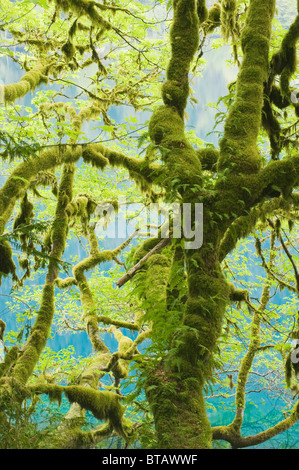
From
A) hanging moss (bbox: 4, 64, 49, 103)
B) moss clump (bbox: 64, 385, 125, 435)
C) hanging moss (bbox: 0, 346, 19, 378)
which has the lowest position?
moss clump (bbox: 64, 385, 125, 435)

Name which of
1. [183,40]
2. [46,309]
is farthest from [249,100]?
[46,309]

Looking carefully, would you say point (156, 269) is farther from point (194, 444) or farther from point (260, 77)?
point (260, 77)

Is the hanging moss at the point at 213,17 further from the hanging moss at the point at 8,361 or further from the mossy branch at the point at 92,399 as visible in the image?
the mossy branch at the point at 92,399

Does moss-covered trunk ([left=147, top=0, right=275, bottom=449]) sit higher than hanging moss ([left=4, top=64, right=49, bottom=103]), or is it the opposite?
hanging moss ([left=4, top=64, right=49, bottom=103])

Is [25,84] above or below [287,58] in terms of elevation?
above

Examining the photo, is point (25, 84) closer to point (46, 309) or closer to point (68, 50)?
point (68, 50)

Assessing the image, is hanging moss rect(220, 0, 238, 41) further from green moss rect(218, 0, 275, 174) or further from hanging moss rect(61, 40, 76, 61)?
hanging moss rect(61, 40, 76, 61)

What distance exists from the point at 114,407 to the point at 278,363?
402 inches

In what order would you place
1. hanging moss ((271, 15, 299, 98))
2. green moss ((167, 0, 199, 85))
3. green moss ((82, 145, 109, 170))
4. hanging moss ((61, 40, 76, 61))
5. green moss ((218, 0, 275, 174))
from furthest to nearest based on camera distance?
hanging moss ((61, 40, 76, 61)), green moss ((82, 145, 109, 170)), hanging moss ((271, 15, 299, 98)), green moss ((167, 0, 199, 85)), green moss ((218, 0, 275, 174))

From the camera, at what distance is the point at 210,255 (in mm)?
3734

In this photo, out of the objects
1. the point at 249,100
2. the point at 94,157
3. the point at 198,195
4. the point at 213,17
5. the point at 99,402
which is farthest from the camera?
the point at 94,157

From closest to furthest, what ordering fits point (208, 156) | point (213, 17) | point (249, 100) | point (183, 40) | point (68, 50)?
point (249, 100)
point (183, 40)
point (208, 156)
point (213, 17)
point (68, 50)

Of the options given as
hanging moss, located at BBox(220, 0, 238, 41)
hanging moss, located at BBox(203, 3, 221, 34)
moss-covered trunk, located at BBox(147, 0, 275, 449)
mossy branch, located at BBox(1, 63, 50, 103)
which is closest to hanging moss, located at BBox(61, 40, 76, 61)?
mossy branch, located at BBox(1, 63, 50, 103)
